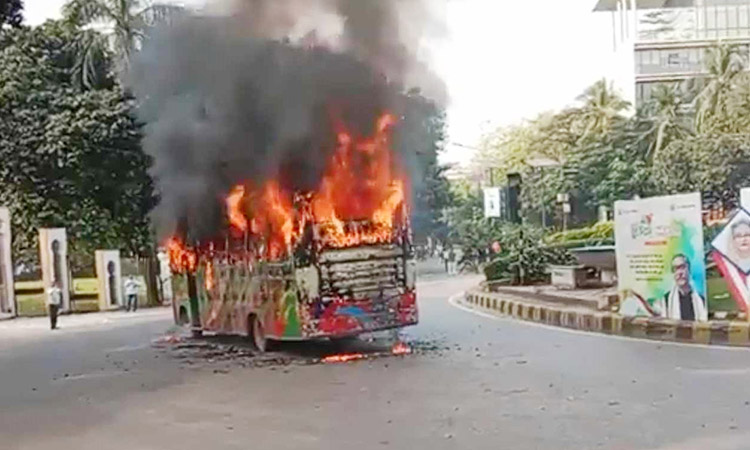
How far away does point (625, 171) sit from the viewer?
5141 cm

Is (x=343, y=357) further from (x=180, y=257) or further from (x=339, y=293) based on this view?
(x=180, y=257)

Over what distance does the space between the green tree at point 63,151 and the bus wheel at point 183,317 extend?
12.9 metres

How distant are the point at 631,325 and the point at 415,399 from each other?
768cm

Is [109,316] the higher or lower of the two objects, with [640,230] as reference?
lower

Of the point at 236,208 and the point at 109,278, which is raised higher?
the point at 236,208

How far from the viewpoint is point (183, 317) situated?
73.6ft

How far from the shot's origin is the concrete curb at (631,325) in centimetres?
1570

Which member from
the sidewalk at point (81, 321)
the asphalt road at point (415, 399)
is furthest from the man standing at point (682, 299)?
the sidewalk at point (81, 321)

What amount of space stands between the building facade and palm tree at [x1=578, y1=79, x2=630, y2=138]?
213 inches

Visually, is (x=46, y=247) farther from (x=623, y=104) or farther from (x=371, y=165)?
(x=623, y=104)

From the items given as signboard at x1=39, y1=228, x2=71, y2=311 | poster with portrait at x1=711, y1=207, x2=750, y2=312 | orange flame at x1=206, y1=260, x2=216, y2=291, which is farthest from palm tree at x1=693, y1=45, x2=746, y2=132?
orange flame at x1=206, y1=260, x2=216, y2=291

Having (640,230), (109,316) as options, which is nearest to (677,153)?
(109,316)

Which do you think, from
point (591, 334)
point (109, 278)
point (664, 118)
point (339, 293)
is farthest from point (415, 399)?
point (664, 118)

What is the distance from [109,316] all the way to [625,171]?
90.0ft
